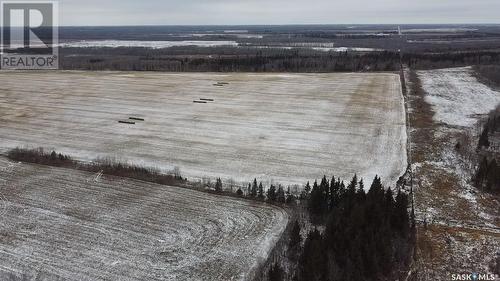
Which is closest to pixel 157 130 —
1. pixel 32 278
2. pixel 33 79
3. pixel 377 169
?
pixel 377 169

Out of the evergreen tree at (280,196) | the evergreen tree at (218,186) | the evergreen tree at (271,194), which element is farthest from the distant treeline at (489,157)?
the evergreen tree at (218,186)

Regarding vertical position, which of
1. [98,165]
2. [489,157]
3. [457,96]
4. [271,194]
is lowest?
[271,194]

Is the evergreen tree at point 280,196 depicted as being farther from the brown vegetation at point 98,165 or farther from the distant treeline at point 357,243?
the brown vegetation at point 98,165

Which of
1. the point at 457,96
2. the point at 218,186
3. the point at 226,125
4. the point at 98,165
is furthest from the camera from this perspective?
the point at 457,96

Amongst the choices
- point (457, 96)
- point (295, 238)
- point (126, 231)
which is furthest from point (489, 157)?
point (457, 96)

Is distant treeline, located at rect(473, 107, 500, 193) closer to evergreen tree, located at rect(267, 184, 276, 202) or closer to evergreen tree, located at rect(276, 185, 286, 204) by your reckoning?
evergreen tree, located at rect(276, 185, 286, 204)

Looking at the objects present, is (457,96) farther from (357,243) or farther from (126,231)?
(126,231)

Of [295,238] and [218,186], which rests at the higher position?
[218,186]

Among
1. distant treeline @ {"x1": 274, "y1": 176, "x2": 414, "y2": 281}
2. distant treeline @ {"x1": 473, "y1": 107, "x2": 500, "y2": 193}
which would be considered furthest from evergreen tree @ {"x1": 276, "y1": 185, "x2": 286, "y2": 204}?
distant treeline @ {"x1": 473, "y1": 107, "x2": 500, "y2": 193}
